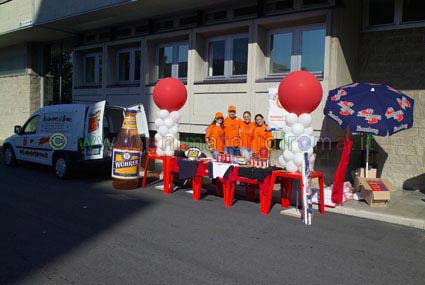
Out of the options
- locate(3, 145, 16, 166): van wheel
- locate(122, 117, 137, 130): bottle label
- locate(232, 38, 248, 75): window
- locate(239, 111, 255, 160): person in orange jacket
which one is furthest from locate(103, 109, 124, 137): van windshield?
locate(3, 145, 16, 166): van wheel

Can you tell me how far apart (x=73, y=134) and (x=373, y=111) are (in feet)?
22.9

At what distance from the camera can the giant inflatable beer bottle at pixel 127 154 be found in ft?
29.7

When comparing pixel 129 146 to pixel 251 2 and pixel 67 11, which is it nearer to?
pixel 251 2

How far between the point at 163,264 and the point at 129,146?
486 centimetres

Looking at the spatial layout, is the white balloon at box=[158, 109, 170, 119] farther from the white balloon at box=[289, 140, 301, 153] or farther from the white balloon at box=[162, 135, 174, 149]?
the white balloon at box=[289, 140, 301, 153]

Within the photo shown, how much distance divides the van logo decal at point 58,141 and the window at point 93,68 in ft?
22.6

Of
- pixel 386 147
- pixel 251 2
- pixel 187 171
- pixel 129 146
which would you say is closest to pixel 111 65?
pixel 251 2

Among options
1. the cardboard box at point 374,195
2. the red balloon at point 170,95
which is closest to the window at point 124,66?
the red balloon at point 170,95

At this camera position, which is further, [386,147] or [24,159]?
[24,159]

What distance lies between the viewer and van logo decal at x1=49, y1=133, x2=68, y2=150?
410 inches

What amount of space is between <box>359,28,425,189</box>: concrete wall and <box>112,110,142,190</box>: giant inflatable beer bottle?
6.01 metres

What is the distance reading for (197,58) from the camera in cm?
1310

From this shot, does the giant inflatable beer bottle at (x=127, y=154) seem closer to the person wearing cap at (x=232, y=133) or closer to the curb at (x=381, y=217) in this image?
the person wearing cap at (x=232, y=133)

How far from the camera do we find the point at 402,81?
10.0 m
